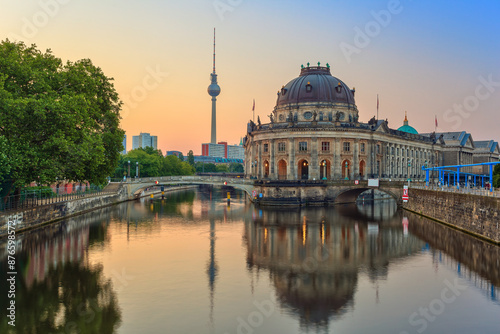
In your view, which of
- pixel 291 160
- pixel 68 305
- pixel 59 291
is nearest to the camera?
pixel 68 305

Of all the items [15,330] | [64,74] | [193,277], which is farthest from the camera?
[64,74]

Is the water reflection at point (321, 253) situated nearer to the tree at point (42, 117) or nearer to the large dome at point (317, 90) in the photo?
the tree at point (42, 117)

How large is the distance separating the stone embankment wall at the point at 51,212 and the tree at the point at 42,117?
11.2ft

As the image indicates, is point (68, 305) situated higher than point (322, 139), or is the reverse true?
point (322, 139)

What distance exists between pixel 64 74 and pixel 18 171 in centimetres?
1281

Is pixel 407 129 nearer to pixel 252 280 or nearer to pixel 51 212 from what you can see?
pixel 51 212

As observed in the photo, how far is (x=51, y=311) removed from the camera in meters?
23.2

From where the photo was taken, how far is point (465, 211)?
47812 mm

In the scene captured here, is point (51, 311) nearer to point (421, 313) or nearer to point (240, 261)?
point (240, 261)

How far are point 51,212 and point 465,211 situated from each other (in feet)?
157

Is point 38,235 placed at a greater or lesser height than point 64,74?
lesser

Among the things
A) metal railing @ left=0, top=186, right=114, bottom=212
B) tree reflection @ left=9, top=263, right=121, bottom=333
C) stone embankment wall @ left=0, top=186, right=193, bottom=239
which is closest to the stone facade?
→ stone embankment wall @ left=0, top=186, right=193, bottom=239

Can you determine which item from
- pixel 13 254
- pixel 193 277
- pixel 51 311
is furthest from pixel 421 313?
pixel 13 254

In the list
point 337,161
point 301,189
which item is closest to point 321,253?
point 301,189
